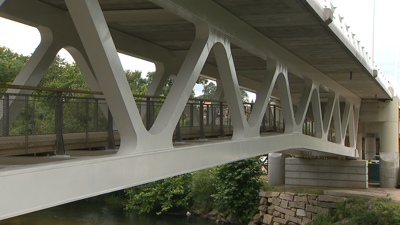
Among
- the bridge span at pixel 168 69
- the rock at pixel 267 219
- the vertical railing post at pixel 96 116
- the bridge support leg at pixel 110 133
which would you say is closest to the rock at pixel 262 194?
the rock at pixel 267 219

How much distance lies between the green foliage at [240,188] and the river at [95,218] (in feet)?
7.40

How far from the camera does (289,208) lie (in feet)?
90.3

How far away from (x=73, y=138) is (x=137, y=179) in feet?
4.71

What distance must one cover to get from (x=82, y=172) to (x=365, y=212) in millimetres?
19149

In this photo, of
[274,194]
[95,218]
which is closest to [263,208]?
[274,194]

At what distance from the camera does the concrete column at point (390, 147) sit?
101 feet

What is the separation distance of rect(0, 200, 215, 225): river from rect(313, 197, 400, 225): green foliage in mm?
9693

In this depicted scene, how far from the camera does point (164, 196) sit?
34.8 metres

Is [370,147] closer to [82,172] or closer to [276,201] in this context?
[276,201]

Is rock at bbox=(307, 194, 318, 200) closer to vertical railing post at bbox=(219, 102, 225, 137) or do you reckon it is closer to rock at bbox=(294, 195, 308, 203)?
rock at bbox=(294, 195, 308, 203)

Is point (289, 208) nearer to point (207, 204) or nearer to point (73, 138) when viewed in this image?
point (207, 204)

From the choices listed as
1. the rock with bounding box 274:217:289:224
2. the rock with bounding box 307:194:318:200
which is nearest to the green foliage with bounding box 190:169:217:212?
the rock with bounding box 274:217:289:224

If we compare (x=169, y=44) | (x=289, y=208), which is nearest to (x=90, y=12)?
(x=169, y=44)

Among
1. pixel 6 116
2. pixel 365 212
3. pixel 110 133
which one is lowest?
pixel 365 212
